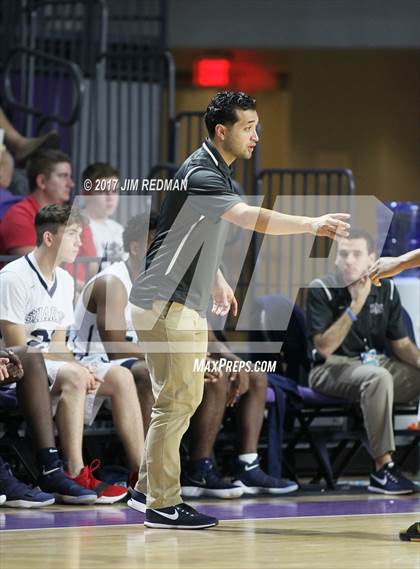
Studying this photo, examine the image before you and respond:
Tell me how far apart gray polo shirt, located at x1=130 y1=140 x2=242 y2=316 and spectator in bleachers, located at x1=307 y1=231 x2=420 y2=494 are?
71.9 inches

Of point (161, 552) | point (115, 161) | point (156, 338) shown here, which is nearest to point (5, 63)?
point (115, 161)

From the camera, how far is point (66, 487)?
594cm

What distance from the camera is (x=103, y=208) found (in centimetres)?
743

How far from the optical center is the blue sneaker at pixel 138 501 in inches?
219

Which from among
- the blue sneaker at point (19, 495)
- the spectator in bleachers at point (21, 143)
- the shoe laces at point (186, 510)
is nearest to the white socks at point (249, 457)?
the blue sneaker at point (19, 495)

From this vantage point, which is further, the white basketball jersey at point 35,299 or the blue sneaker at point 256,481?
the blue sneaker at point 256,481

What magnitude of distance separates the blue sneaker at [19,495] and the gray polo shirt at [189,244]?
1187 millimetres

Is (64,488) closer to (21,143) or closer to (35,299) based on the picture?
(35,299)

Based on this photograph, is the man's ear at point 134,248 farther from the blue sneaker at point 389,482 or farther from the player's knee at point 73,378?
the blue sneaker at point 389,482

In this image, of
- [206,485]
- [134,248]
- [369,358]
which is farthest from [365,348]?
[134,248]

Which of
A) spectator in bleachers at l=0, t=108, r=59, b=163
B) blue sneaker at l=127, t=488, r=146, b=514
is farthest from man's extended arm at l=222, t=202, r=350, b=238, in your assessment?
spectator in bleachers at l=0, t=108, r=59, b=163

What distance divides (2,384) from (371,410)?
83.0 inches

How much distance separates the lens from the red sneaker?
6012 millimetres

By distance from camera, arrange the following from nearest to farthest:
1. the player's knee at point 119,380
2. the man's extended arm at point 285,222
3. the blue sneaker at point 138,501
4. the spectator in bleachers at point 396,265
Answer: the man's extended arm at point 285,222 → the spectator in bleachers at point 396,265 → the blue sneaker at point 138,501 → the player's knee at point 119,380
